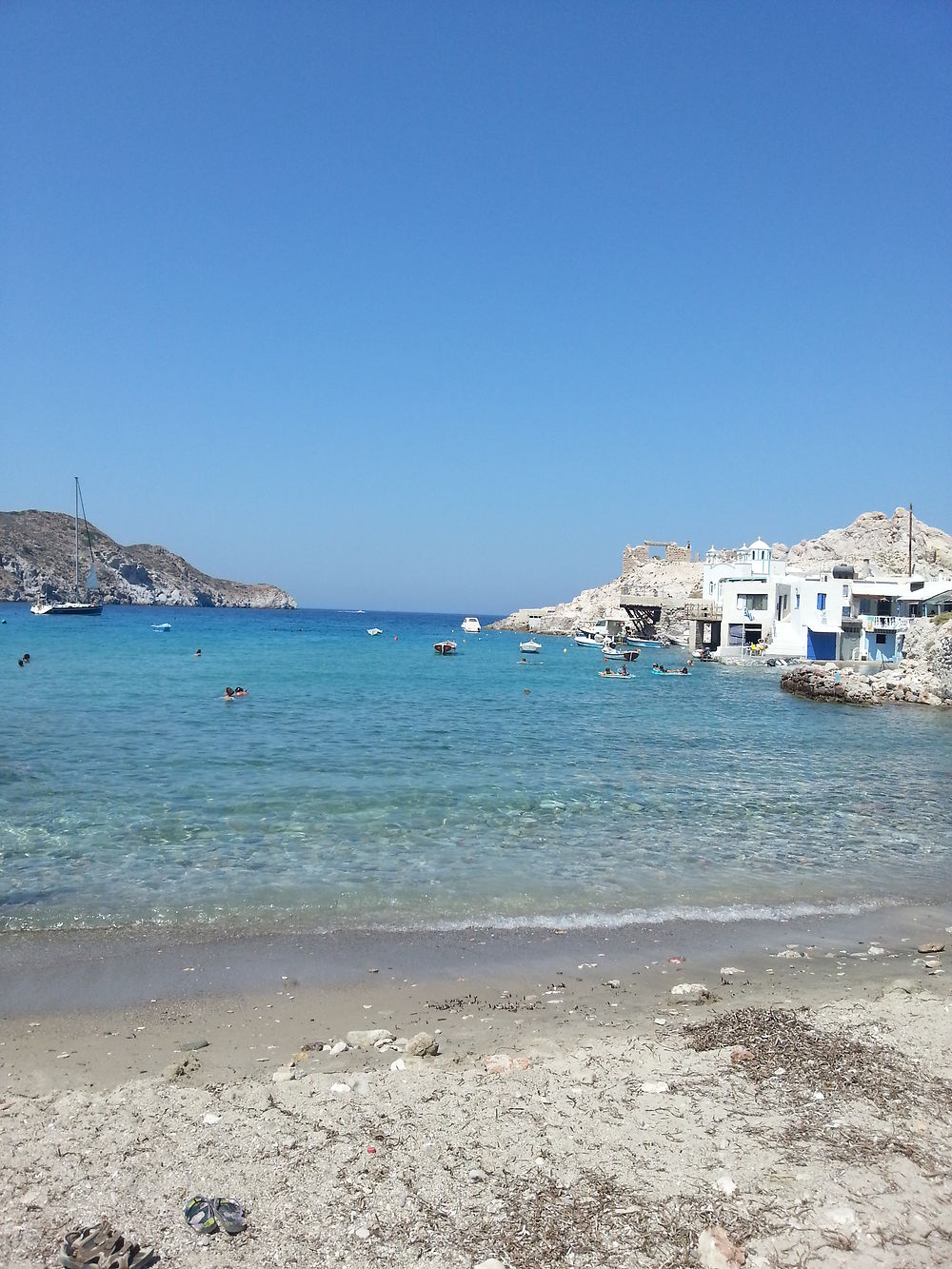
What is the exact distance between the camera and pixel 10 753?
19719 millimetres

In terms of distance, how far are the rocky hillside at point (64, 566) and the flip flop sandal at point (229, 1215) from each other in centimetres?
13302

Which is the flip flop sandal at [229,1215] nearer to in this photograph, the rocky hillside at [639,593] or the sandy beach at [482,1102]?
the sandy beach at [482,1102]

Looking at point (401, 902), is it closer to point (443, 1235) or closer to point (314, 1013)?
point (314, 1013)

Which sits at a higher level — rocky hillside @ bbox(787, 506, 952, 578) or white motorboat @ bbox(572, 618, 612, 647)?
rocky hillside @ bbox(787, 506, 952, 578)

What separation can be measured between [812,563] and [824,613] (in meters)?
36.1

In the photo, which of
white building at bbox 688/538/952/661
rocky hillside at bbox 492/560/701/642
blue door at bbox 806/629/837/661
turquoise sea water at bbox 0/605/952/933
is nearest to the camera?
turquoise sea water at bbox 0/605/952/933

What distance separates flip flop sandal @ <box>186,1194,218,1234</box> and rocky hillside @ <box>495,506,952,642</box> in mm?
81749

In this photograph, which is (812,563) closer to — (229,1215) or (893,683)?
(893,683)

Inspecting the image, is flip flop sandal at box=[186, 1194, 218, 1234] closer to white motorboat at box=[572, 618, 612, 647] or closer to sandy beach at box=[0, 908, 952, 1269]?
sandy beach at box=[0, 908, 952, 1269]

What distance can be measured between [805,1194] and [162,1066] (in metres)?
4.74

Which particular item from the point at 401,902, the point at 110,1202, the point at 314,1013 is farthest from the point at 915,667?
the point at 110,1202

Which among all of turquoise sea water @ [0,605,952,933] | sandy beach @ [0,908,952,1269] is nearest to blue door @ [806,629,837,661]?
turquoise sea water @ [0,605,952,933]

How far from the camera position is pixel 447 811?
14.9m

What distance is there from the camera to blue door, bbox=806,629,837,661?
53469 millimetres
